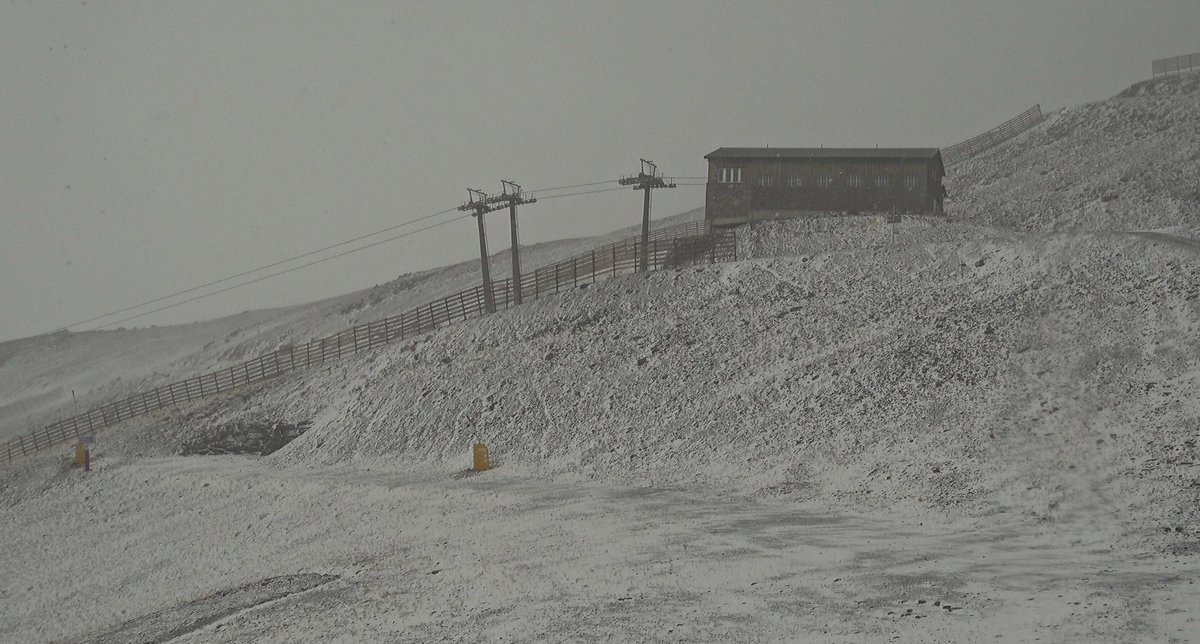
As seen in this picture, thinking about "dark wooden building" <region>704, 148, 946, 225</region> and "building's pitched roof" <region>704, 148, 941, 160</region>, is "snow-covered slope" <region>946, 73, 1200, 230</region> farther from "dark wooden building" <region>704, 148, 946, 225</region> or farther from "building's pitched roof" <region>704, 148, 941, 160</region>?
"building's pitched roof" <region>704, 148, 941, 160</region>

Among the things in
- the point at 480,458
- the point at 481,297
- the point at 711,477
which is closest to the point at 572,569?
the point at 711,477

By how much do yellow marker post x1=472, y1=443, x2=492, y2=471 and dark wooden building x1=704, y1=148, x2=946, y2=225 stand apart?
1128 inches

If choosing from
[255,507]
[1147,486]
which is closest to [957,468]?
[1147,486]

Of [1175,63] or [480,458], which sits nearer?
[480,458]

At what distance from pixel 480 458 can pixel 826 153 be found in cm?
3292

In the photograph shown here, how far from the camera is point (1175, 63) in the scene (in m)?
71.0

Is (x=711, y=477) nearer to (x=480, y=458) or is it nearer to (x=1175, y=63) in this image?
(x=480, y=458)

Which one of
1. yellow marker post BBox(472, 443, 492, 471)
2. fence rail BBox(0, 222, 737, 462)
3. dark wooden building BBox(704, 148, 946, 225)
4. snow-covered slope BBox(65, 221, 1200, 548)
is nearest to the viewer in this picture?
snow-covered slope BBox(65, 221, 1200, 548)

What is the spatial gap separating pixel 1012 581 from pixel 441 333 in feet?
95.8

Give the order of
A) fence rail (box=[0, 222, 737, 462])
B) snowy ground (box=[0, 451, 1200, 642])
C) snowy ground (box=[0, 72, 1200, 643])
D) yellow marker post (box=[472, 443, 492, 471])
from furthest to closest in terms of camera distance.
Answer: fence rail (box=[0, 222, 737, 462]), yellow marker post (box=[472, 443, 492, 471]), snowy ground (box=[0, 72, 1200, 643]), snowy ground (box=[0, 451, 1200, 642])

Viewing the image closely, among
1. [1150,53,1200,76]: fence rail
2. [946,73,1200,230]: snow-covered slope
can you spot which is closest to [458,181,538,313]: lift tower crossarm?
[946,73,1200,230]: snow-covered slope

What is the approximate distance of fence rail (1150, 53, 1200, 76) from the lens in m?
70.6

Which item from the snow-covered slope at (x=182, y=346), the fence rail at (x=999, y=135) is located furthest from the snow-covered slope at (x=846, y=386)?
the fence rail at (x=999, y=135)

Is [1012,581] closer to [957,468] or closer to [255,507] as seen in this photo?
[957,468]
